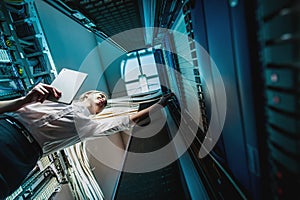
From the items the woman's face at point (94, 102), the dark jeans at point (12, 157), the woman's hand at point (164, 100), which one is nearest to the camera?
the dark jeans at point (12, 157)

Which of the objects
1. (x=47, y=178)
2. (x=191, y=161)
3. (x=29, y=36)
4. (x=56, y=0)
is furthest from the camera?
(x=29, y=36)

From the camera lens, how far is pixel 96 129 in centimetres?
151

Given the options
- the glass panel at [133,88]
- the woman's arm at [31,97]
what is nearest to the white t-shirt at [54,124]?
the woman's arm at [31,97]

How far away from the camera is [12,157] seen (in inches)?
39.0

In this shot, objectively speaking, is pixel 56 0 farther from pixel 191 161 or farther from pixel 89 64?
pixel 89 64

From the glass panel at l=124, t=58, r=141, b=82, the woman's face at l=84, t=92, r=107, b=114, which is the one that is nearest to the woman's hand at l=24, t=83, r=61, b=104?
the woman's face at l=84, t=92, r=107, b=114

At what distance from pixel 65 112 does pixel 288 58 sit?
1372 millimetres

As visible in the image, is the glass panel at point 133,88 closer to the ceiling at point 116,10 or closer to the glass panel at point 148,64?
the glass panel at point 148,64

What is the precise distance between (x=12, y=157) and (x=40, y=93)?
0.43m

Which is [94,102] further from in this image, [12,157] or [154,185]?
[154,185]

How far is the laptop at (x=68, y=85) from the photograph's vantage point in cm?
105

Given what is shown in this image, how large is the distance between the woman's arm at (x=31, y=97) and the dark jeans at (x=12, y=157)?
113mm

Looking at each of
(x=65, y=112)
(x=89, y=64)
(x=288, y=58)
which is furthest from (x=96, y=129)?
(x=89, y=64)

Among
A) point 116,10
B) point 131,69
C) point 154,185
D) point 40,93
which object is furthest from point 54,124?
point 131,69
